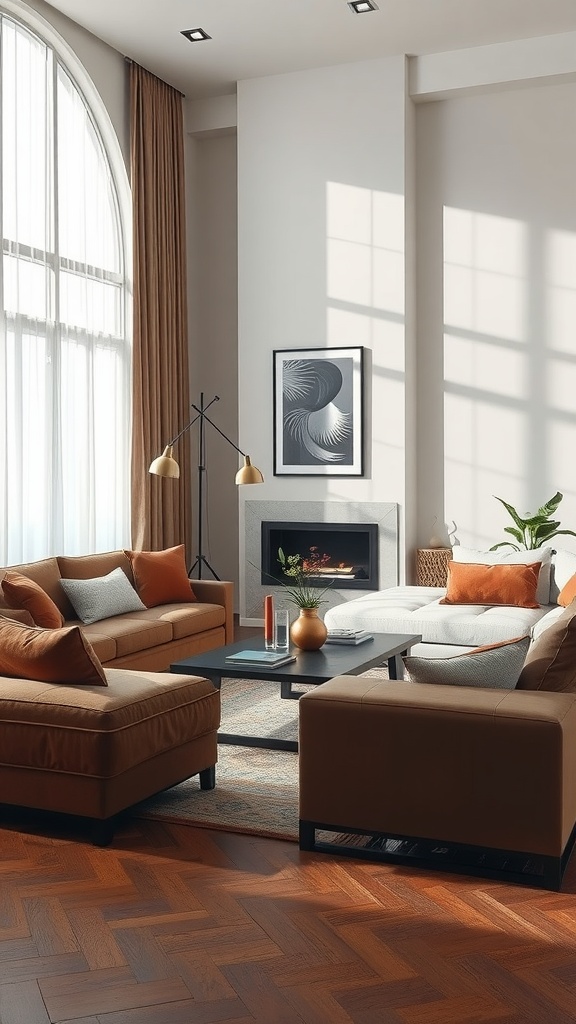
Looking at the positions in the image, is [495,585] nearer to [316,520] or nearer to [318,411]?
[316,520]

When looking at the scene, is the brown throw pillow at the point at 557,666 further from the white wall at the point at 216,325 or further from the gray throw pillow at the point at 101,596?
the white wall at the point at 216,325

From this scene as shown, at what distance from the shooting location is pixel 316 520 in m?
7.99

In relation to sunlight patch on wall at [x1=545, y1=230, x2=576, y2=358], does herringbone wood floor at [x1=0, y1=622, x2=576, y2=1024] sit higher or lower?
lower

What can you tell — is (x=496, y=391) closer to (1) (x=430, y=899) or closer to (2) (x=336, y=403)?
(2) (x=336, y=403)

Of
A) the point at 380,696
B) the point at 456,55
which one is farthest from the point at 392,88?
the point at 380,696

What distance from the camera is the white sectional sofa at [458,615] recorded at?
5.66 m

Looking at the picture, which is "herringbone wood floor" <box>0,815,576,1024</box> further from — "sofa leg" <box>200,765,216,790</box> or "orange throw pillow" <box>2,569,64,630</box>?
"orange throw pillow" <box>2,569,64,630</box>

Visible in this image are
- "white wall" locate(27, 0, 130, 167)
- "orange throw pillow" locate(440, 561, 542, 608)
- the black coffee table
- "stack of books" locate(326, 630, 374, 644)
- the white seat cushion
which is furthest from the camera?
"white wall" locate(27, 0, 130, 167)

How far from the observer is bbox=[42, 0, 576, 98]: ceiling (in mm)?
6730

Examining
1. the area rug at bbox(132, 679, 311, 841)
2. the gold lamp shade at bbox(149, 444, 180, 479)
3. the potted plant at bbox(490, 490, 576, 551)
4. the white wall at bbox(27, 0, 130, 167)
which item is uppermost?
the white wall at bbox(27, 0, 130, 167)

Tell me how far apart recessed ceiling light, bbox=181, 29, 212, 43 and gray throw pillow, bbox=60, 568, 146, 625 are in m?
3.81

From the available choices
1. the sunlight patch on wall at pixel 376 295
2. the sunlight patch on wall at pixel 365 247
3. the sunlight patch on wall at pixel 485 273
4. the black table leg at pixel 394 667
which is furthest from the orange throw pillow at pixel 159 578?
the sunlight patch on wall at pixel 485 273

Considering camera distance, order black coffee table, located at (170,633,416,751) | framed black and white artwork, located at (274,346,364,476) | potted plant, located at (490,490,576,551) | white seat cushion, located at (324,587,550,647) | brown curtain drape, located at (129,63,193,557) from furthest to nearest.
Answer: framed black and white artwork, located at (274,346,364,476), brown curtain drape, located at (129,63,193,557), potted plant, located at (490,490,576,551), white seat cushion, located at (324,587,550,647), black coffee table, located at (170,633,416,751)

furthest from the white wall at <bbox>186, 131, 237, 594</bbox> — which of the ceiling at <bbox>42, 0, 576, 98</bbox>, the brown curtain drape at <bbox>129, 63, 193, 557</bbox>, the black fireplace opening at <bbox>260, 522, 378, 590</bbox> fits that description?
the ceiling at <bbox>42, 0, 576, 98</bbox>
